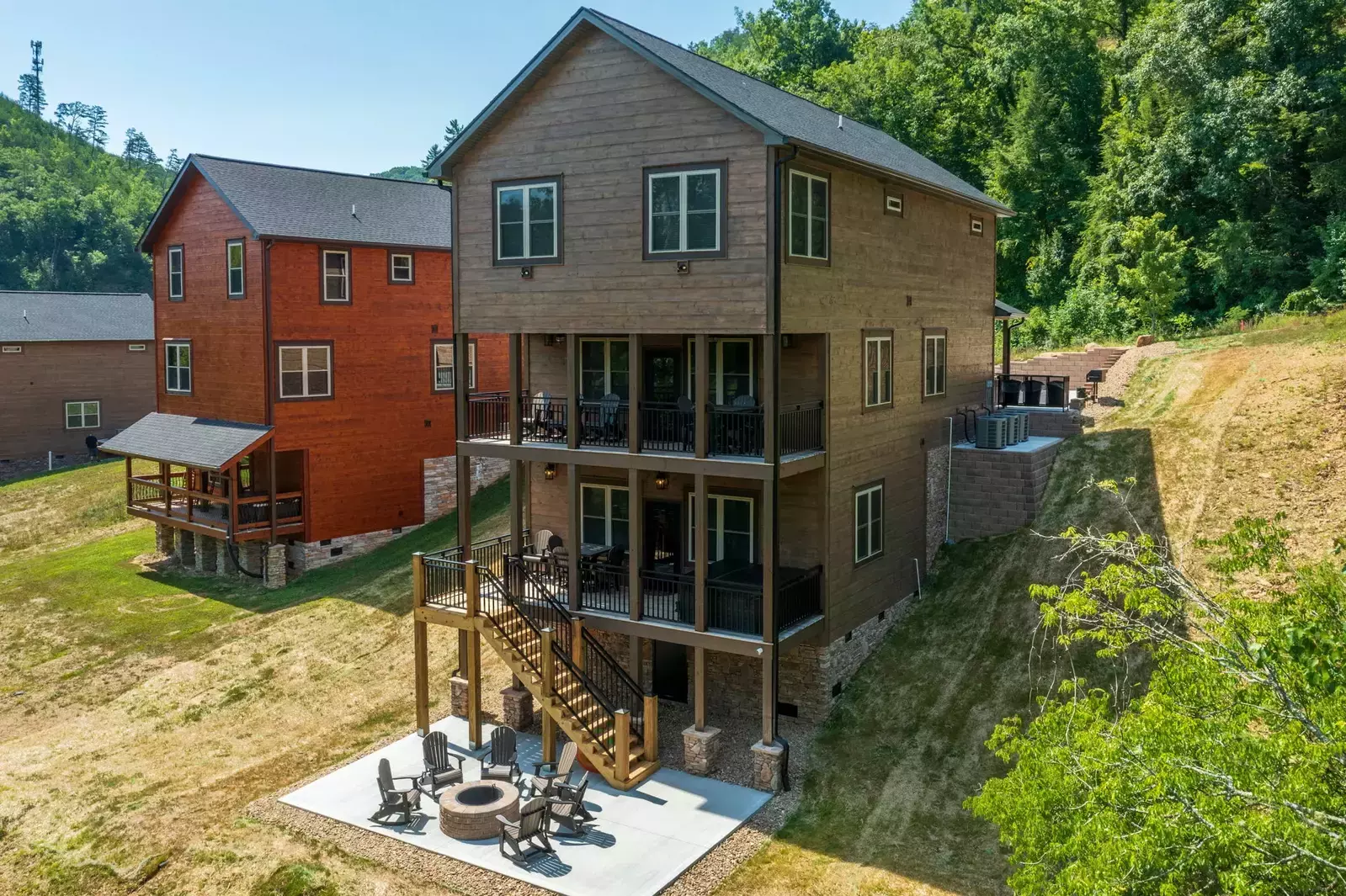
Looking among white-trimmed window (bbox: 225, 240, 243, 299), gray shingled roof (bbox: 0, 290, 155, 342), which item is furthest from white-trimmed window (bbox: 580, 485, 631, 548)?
gray shingled roof (bbox: 0, 290, 155, 342)

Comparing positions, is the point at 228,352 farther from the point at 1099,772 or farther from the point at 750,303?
the point at 1099,772

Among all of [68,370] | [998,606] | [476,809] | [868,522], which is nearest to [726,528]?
[868,522]

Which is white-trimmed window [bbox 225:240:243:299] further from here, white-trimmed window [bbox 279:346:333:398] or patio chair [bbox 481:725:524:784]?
patio chair [bbox 481:725:524:784]

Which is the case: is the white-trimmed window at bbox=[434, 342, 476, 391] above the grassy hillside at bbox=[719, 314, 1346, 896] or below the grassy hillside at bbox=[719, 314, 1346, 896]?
above

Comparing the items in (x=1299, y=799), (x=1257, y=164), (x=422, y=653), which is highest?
(x=1257, y=164)

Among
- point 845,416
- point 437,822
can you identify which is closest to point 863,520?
point 845,416

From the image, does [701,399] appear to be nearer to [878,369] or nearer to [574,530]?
[574,530]
